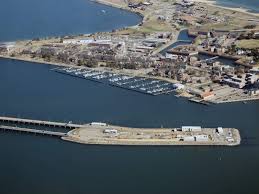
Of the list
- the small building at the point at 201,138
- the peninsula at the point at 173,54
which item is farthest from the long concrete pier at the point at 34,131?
the peninsula at the point at 173,54

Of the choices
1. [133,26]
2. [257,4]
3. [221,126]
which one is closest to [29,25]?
[133,26]

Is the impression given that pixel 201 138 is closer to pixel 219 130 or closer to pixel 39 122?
pixel 219 130

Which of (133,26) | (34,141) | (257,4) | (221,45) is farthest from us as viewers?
(257,4)

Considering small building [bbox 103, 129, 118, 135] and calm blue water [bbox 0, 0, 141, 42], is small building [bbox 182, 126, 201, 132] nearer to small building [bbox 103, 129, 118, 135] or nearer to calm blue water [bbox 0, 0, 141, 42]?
small building [bbox 103, 129, 118, 135]

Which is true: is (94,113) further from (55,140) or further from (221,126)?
(221,126)

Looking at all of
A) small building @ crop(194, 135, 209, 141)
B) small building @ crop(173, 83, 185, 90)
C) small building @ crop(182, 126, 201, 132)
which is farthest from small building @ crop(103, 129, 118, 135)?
small building @ crop(173, 83, 185, 90)

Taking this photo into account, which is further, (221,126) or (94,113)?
(94,113)

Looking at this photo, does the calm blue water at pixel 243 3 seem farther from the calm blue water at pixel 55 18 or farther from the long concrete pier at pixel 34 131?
the long concrete pier at pixel 34 131

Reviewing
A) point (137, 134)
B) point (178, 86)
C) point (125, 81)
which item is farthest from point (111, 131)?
point (125, 81)
